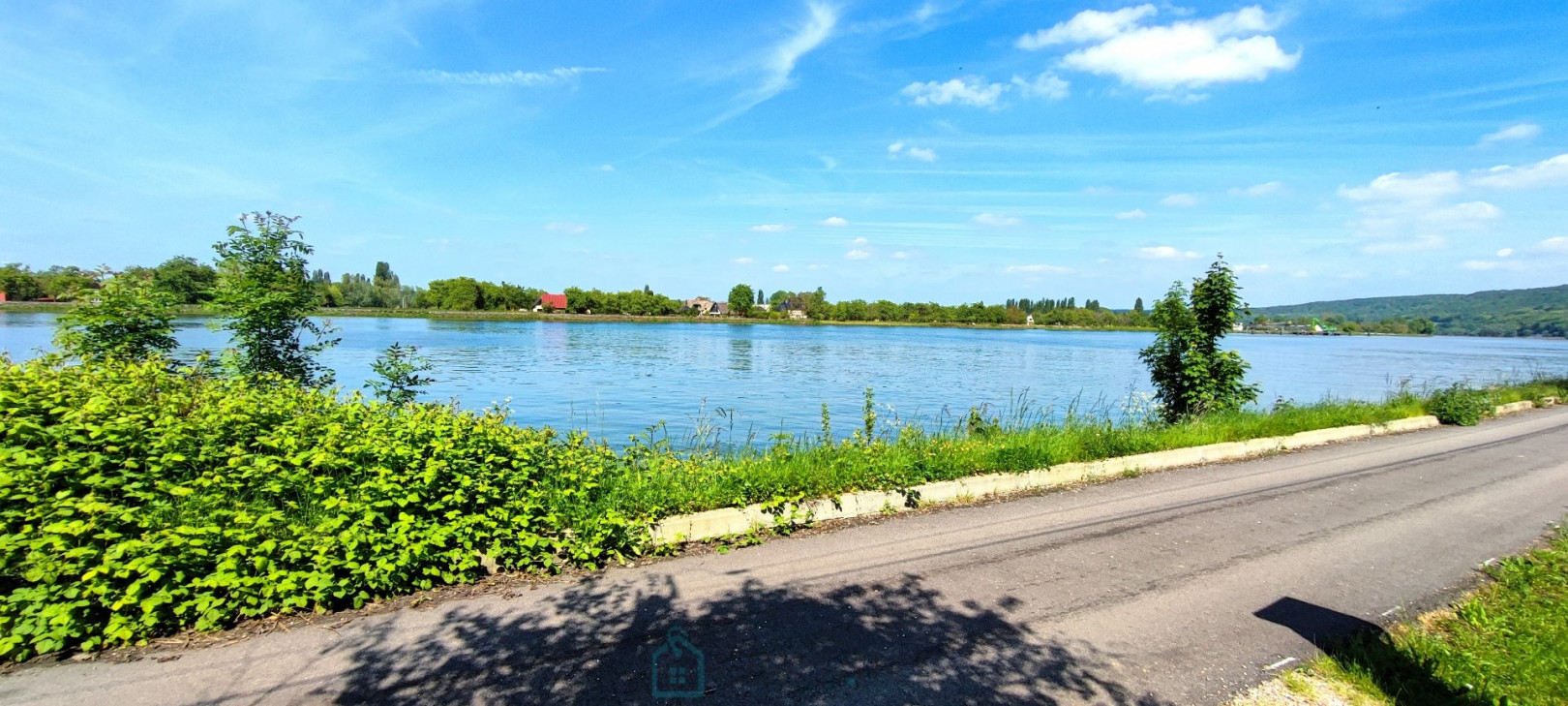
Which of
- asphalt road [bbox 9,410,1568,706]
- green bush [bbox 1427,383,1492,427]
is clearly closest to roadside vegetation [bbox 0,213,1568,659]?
asphalt road [bbox 9,410,1568,706]

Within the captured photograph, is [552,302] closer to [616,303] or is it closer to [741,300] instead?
[616,303]

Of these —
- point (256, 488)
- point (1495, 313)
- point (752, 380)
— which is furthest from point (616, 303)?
point (1495, 313)

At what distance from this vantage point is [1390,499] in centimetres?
779

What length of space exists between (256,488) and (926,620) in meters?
4.31

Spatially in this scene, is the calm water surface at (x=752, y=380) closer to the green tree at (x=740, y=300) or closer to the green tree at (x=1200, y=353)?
the green tree at (x=1200, y=353)

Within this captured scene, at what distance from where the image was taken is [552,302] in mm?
126562

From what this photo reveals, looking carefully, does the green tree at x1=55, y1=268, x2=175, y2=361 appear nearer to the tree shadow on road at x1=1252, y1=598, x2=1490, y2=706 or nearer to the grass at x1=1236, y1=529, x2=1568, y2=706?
the grass at x1=1236, y1=529, x2=1568, y2=706

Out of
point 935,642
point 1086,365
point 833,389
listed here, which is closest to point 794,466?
point 935,642

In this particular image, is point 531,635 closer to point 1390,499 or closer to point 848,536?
point 848,536

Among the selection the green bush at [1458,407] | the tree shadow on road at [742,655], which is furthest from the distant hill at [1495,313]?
the tree shadow on road at [742,655]

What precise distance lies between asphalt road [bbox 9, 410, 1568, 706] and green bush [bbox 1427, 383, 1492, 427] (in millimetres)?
9397

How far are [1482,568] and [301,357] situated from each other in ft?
39.5

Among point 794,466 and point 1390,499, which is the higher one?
point 794,466

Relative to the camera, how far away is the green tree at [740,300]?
145m
